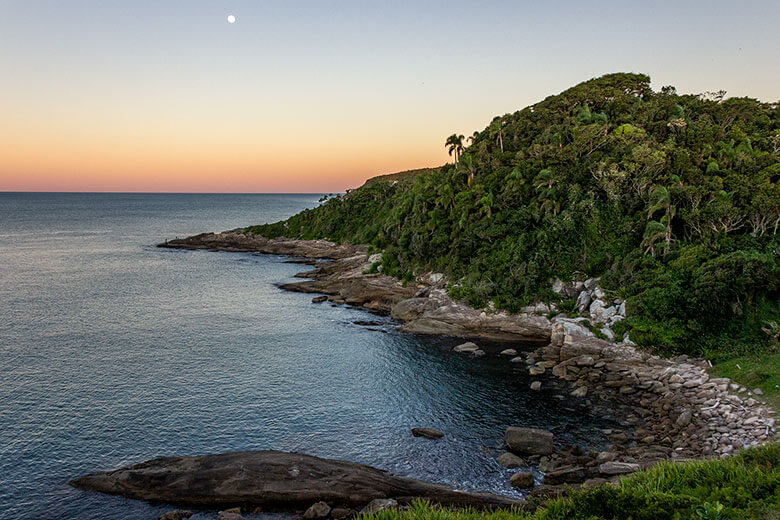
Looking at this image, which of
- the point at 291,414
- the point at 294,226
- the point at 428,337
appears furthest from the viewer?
the point at 294,226

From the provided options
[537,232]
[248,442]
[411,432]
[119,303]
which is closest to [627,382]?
[411,432]

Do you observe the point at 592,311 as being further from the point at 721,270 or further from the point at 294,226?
the point at 294,226

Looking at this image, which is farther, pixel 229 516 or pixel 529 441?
pixel 529 441

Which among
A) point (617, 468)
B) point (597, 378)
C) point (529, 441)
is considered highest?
point (617, 468)

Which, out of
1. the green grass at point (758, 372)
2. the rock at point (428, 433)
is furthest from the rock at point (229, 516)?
the green grass at point (758, 372)

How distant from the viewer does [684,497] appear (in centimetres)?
1459

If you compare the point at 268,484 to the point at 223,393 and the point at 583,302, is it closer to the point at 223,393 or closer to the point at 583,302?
the point at 223,393

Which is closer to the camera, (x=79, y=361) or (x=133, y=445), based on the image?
(x=133, y=445)

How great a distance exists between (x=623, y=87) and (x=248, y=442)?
85.6m

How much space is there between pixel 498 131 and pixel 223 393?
60.6 meters

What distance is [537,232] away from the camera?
57.6m

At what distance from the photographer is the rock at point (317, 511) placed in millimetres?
22344

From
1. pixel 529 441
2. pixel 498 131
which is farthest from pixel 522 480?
pixel 498 131

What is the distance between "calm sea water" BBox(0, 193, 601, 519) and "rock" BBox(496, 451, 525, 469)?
56 centimetres
